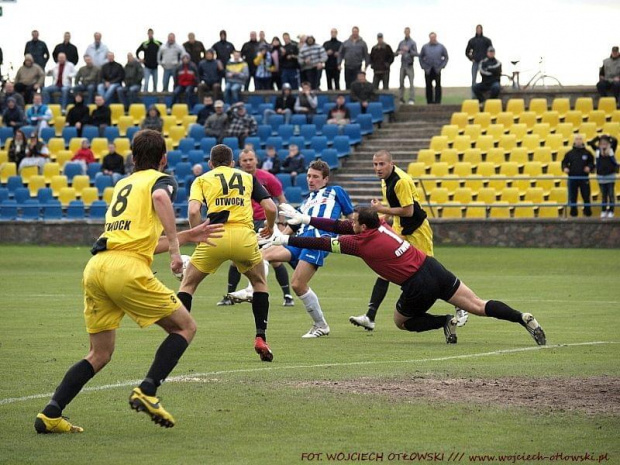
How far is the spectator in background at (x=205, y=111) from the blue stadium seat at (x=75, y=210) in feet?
15.3

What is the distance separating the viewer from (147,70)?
38094 millimetres

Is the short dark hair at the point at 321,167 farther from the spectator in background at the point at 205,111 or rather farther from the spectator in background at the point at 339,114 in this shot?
the spectator in background at the point at 205,111

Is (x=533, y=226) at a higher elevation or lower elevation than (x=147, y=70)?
lower

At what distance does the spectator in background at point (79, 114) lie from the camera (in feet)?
121

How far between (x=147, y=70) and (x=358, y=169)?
8365 millimetres

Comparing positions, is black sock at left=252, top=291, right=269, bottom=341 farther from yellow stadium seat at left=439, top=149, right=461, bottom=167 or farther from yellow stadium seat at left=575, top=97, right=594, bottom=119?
yellow stadium seat at left=575, top=97, right=594, bottom=119

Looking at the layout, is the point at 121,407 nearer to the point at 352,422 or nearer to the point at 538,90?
the point at 352,422

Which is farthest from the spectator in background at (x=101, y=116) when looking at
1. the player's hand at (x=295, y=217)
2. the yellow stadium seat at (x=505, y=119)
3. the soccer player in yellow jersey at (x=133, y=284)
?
the soccer player in yellow jersey at (x=133, y=284)

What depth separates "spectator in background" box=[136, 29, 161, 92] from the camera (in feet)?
122

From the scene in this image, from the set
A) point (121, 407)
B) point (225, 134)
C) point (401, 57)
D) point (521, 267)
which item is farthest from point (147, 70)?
point (121, 407)

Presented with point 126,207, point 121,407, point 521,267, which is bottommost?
point 521,267

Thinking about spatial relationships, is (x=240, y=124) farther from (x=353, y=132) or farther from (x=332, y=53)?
(x=332, y=53)

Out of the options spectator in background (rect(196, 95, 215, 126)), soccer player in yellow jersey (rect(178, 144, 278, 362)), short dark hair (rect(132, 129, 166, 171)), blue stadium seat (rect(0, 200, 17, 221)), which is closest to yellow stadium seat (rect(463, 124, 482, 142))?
spectator in background (rect(196, 95, 215, 126))

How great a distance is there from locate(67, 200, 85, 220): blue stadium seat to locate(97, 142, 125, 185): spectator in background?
3.59 ft
